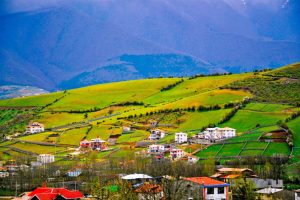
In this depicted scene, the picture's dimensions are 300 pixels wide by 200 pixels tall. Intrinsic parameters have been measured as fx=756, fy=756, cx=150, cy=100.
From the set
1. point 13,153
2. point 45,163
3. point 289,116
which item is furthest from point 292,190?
point 13,153

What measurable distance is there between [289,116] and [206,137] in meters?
18.1

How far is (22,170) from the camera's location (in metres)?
119

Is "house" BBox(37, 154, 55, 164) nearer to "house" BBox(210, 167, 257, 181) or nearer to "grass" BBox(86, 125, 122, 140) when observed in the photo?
"grass" BBox(86, 125, 122, 140)

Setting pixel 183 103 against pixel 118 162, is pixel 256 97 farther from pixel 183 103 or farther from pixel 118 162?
pixel 118 162

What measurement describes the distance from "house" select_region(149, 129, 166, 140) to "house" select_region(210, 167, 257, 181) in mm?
51265

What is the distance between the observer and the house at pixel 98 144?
154212 mm

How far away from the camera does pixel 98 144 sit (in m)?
157

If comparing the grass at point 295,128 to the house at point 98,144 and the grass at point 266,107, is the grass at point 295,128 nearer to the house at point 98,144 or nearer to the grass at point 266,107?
the grass at point 266,107

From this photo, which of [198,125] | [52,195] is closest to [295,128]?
[198,125]

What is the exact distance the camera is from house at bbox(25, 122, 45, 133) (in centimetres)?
18727

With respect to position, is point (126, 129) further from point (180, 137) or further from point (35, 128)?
point (35, 128)

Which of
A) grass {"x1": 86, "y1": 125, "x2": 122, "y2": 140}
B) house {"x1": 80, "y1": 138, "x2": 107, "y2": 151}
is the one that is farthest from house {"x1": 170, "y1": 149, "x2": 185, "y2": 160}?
grass {"x1": 86, "y1": 125, "x2": 122, "y2": 140}

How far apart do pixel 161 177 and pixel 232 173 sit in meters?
12.5

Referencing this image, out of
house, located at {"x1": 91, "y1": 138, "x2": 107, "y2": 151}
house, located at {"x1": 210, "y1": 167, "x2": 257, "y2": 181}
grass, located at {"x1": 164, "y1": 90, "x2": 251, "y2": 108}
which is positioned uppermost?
grass, located at {"x1": 164, "y1": 90, "x2": 251, "y2": 108}
